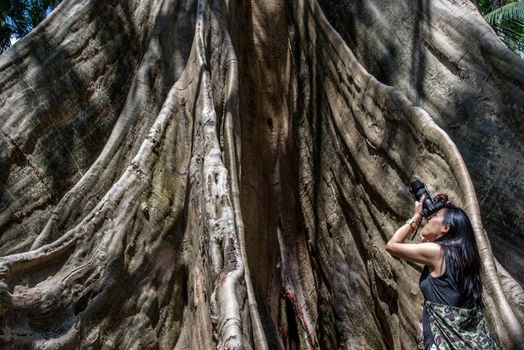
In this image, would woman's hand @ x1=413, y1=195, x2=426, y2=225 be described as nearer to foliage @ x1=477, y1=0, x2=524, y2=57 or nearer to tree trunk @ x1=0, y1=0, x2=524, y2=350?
tree trunk @ x1=0, y1=0, x2=524, y2=350

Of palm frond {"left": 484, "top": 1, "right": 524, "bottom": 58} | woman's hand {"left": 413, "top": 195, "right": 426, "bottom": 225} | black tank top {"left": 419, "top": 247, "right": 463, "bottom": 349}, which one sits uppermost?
woman's hand {"left": 413, "top": 195, "right": 426, "bottom": 225}

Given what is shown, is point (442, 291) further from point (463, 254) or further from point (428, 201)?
point (428, 201)

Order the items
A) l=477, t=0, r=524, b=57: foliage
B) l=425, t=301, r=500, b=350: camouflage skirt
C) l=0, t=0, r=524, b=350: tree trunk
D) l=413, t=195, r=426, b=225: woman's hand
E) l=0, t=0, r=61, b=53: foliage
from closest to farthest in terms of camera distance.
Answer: l=425, t=301, r=500, b=350: camouflage skirt
l=413, t=195, r=426, b=225: woman's hand
l=0, t=0, r=524, b=350: tree trunk
l=477, t=0, r=524, b=57: foliage
l=0, t=0, r=61, b=53: foliage

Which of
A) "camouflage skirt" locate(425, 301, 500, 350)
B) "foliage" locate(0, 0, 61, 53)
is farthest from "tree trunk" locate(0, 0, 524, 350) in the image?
"foliage" locate(0, 0, 61, 53)

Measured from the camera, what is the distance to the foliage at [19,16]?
12.0 m

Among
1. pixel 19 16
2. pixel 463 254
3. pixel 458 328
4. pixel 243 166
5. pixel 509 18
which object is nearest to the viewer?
pixel 458 328

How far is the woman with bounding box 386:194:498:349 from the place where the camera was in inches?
99.7

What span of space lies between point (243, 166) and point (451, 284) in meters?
2.35

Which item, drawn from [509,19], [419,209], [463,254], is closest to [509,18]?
[509,19]

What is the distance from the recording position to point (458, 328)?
2525 millimetres

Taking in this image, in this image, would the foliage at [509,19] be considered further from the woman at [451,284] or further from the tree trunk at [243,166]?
the woman at [451,284]

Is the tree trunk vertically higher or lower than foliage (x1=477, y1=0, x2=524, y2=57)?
higher

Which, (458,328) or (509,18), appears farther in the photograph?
(509,18)

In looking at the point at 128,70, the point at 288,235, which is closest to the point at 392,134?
the point at 288,235
